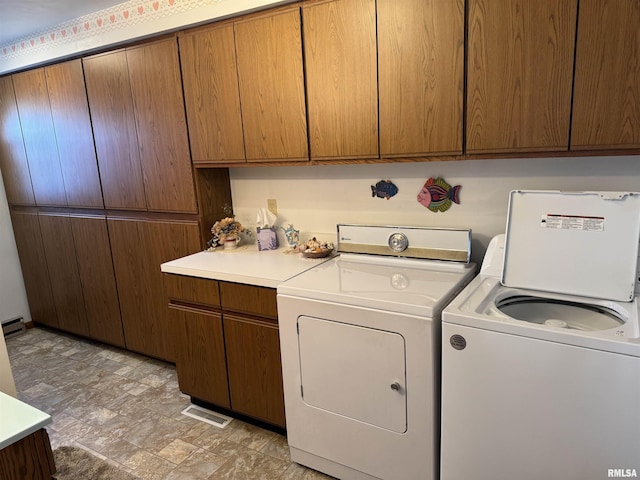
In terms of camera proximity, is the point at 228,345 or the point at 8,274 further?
the point at 8,274

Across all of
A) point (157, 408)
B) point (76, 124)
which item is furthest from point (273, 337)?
point (76, 124)

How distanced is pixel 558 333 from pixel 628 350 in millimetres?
181

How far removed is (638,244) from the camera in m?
1.58

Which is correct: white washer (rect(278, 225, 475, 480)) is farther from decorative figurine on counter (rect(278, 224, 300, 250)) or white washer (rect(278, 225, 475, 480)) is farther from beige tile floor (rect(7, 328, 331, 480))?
decorative figurine on counter (rect(278, 224, 300, 250))

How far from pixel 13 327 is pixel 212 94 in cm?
313

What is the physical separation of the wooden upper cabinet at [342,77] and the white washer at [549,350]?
759 mm

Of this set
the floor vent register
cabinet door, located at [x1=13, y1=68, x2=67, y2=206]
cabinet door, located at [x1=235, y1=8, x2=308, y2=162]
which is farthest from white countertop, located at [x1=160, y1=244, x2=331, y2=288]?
cabinet door, located at [x1=13, y1=68, x2=67, y2=206]

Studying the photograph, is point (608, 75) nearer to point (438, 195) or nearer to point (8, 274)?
point (438, 195)

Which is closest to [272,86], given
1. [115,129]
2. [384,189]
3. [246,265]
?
[384,189]

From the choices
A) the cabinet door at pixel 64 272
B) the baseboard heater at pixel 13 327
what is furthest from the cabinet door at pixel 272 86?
the baseboard heater at pixel 13 327

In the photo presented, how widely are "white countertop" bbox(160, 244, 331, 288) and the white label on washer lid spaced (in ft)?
3.66

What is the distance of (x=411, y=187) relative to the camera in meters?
2.29

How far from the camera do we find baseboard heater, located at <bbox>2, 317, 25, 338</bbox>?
3.98 meters

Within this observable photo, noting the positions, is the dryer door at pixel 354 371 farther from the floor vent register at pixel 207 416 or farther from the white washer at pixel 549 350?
the floor vent register at pixel 207 416
